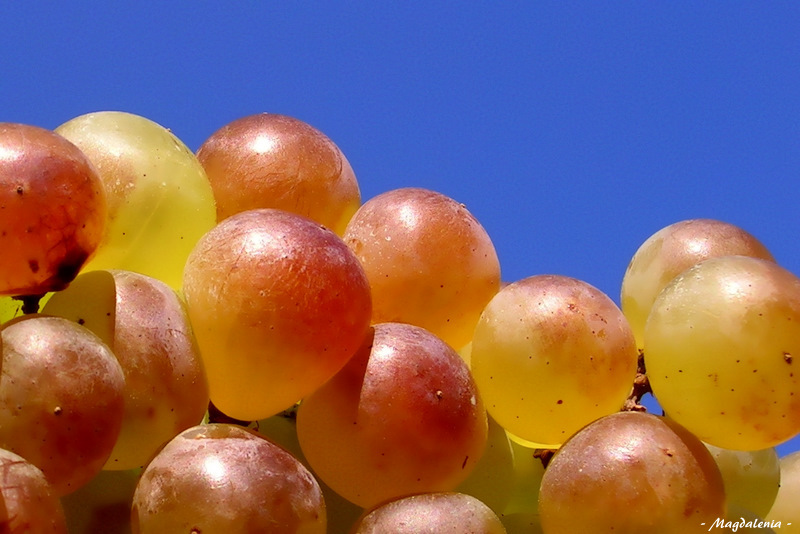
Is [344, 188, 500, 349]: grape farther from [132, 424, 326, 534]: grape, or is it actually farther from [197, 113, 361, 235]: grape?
[132, 424, 326, 534]: grape

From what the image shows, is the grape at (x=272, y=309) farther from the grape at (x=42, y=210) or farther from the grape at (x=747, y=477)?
the grape at (x=747, y=477)

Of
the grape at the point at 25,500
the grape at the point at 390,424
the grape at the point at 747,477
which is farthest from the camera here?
the grape at the point at 747,477

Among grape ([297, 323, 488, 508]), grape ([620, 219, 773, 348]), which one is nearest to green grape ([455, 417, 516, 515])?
grape ([297, 323, 488, 508])

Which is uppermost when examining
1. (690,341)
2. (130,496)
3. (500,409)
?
(690,341)

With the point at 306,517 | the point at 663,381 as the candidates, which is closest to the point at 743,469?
the point at 663,381

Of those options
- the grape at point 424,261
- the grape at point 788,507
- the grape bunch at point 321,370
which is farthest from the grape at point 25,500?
the grape at point 788,507

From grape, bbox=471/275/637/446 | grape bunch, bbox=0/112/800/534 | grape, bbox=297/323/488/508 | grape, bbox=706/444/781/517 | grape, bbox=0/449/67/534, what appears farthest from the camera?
grape, bbox=706/444/781/517

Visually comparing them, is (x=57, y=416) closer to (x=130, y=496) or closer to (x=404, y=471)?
(x=130, y=496)
